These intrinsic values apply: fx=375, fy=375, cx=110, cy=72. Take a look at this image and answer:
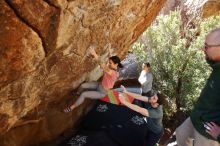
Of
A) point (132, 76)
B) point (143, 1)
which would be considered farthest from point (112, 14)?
point (132, 76)

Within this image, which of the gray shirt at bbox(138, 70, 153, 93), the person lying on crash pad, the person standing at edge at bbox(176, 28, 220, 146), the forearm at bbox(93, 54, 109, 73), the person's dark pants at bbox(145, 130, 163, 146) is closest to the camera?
the person standing at edge at bbox(176, 28, 220, 146)

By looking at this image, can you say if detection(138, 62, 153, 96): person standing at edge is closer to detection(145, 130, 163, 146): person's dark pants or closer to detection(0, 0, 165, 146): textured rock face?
detection(0, 0, 165, 146): textured rock face

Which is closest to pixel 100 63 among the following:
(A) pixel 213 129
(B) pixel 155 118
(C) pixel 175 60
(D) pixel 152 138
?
(B) pixel 155 118

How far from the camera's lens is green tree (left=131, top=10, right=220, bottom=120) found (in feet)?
35.0

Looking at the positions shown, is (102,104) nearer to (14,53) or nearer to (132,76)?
(132,76)

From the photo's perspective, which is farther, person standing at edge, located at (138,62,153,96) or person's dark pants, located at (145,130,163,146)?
person standing at edge, located at (138,62,153,96)

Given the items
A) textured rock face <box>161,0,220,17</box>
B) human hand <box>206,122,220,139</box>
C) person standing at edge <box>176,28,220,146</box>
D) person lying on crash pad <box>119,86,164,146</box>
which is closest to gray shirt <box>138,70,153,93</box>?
person lying on crash pad <box>119,86,164,146</box>

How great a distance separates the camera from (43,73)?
20.4 feet

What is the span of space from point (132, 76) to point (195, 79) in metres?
2.97

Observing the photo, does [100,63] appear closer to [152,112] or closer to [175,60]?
[152,112]

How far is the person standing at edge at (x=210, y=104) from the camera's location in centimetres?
371

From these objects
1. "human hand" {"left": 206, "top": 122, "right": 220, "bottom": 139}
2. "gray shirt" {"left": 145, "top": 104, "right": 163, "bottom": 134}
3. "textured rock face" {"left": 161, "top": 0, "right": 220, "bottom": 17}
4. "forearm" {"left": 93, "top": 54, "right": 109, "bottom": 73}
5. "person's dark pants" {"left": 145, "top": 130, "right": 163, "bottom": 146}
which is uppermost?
"textured rock face" {"left": 161, "top": 0, "right": 220, "bottom": 17}

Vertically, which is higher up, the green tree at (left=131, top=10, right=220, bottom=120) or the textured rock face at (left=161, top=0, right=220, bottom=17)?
the textured rock face at (left=161, top=0, right=220, bottom=17)

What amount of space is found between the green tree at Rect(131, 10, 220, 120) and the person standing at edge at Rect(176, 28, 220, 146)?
21.5 ft
